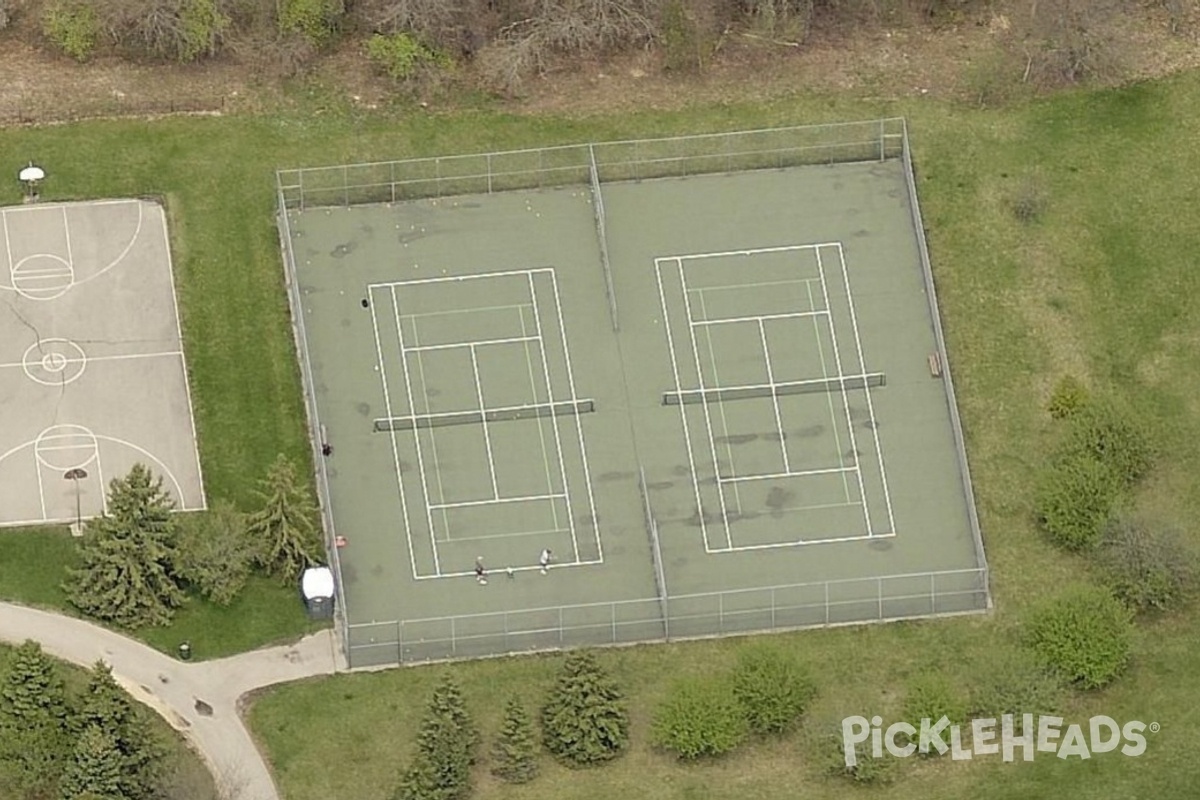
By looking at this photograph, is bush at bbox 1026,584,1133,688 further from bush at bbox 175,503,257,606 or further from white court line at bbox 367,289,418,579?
bush at bbox 175,503,257,606

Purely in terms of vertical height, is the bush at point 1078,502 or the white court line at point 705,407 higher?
the white court line at point 705,407

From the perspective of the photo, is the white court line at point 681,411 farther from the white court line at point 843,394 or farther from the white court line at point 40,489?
the white court line at point 40,489

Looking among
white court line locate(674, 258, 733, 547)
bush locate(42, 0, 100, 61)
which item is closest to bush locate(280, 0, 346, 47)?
bush locate(42, 0, 100, 61)

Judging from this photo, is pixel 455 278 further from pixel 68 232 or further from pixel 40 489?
pixel 40 489

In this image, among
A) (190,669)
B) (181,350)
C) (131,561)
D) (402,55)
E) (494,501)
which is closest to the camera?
(131,561)

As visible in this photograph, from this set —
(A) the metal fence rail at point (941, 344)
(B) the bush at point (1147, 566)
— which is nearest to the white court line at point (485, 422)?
(A) the metal fence rail at point (941, 344)

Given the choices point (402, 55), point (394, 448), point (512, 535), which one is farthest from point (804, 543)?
point (402, 55)
